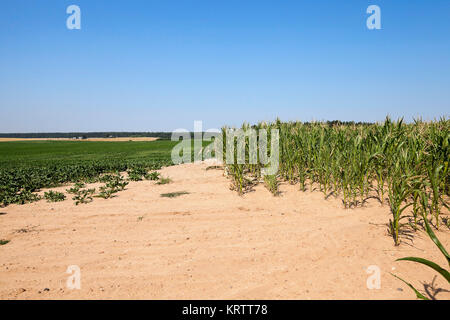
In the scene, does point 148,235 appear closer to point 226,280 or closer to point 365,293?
point 226,280

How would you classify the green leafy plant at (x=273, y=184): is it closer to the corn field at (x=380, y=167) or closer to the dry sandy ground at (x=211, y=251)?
the corn field at (x=380, y=167)

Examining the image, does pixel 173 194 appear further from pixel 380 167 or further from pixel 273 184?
pixel 380 167

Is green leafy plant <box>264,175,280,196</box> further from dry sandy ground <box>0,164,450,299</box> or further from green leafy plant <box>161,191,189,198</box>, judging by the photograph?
green leafy plant <box>161,191,189,198</box>

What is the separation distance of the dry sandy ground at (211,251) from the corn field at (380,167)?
16.3 inches

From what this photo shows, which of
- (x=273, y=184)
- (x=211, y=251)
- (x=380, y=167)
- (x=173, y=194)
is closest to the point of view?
(x=211, y=251)

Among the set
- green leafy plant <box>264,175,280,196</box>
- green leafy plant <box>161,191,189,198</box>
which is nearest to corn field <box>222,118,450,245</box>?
green leafy plant <box>264,175,280,196</box>

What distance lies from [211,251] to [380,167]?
3570mm

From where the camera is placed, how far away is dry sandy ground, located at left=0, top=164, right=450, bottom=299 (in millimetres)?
2920

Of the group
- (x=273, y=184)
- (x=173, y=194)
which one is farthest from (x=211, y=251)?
(x=173, y=194)

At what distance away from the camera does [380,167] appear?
4926mm

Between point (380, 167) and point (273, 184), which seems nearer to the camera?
point (380, 167)

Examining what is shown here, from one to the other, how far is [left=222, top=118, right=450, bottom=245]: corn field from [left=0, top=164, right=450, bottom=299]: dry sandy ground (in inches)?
16.3

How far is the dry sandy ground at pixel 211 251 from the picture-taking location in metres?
2.92
